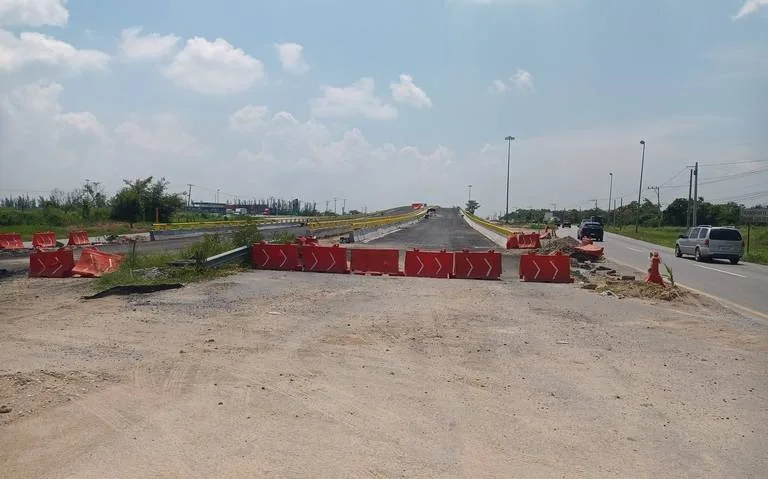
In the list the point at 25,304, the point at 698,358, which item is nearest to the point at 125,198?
the point at 25,304

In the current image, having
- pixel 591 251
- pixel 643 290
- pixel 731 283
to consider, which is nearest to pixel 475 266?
pixel 643 290

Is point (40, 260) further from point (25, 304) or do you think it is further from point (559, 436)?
point (559, 436)

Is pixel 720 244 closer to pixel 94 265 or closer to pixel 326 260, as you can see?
pixel 326 260

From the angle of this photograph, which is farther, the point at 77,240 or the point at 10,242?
the point at 77,240

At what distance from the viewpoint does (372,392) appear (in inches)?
274

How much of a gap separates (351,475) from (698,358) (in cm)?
660

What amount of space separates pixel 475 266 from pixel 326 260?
16.0ft

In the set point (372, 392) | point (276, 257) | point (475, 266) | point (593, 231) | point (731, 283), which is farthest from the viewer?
point (593, 231)

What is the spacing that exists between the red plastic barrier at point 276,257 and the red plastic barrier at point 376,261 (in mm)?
1950

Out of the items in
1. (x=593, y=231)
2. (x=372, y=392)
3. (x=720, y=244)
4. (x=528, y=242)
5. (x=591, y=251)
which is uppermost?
(x=720, y=244)

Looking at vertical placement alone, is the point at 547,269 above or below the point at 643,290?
above

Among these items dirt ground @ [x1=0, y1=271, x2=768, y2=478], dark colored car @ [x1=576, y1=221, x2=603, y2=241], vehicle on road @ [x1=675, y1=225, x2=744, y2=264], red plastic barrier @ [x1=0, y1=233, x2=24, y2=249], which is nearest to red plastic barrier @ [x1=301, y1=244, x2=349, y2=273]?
dirt ground @ [x1=0, y1=271, x2=768, y2=478]

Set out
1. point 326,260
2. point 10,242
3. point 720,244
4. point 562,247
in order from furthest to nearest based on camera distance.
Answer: point 720,244, point 10,242, point 562,247, point 326,260

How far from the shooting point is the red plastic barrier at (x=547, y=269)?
64.6 feet
